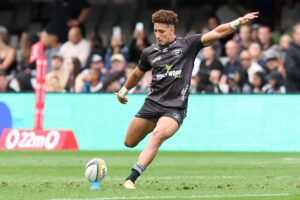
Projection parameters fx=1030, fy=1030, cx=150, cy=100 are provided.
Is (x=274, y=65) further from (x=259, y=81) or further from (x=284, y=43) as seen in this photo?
(x=284, y=43)

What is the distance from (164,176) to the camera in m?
15.4

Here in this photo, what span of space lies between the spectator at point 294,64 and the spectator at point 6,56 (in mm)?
8070

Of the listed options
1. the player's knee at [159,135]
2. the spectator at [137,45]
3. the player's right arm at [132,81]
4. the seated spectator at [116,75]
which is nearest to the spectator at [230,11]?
the spectator at [137,45]

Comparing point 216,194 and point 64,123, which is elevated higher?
point 216,194

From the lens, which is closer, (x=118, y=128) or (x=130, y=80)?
(x=130, y=80)

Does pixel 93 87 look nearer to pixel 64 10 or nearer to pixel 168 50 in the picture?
pixel 64 10

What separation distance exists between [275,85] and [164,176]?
349 inches

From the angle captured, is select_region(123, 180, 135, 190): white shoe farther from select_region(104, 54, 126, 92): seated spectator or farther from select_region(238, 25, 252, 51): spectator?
select_region(238, 25, 252, 51): spectator

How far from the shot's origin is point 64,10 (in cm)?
2941

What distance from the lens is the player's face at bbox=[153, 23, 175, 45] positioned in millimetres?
13516

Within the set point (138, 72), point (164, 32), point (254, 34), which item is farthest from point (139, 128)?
point (254, 34)

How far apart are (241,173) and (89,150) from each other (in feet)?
26.0

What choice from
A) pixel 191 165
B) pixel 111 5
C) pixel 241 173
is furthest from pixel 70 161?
pixel 111 5

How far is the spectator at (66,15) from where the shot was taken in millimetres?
28953
